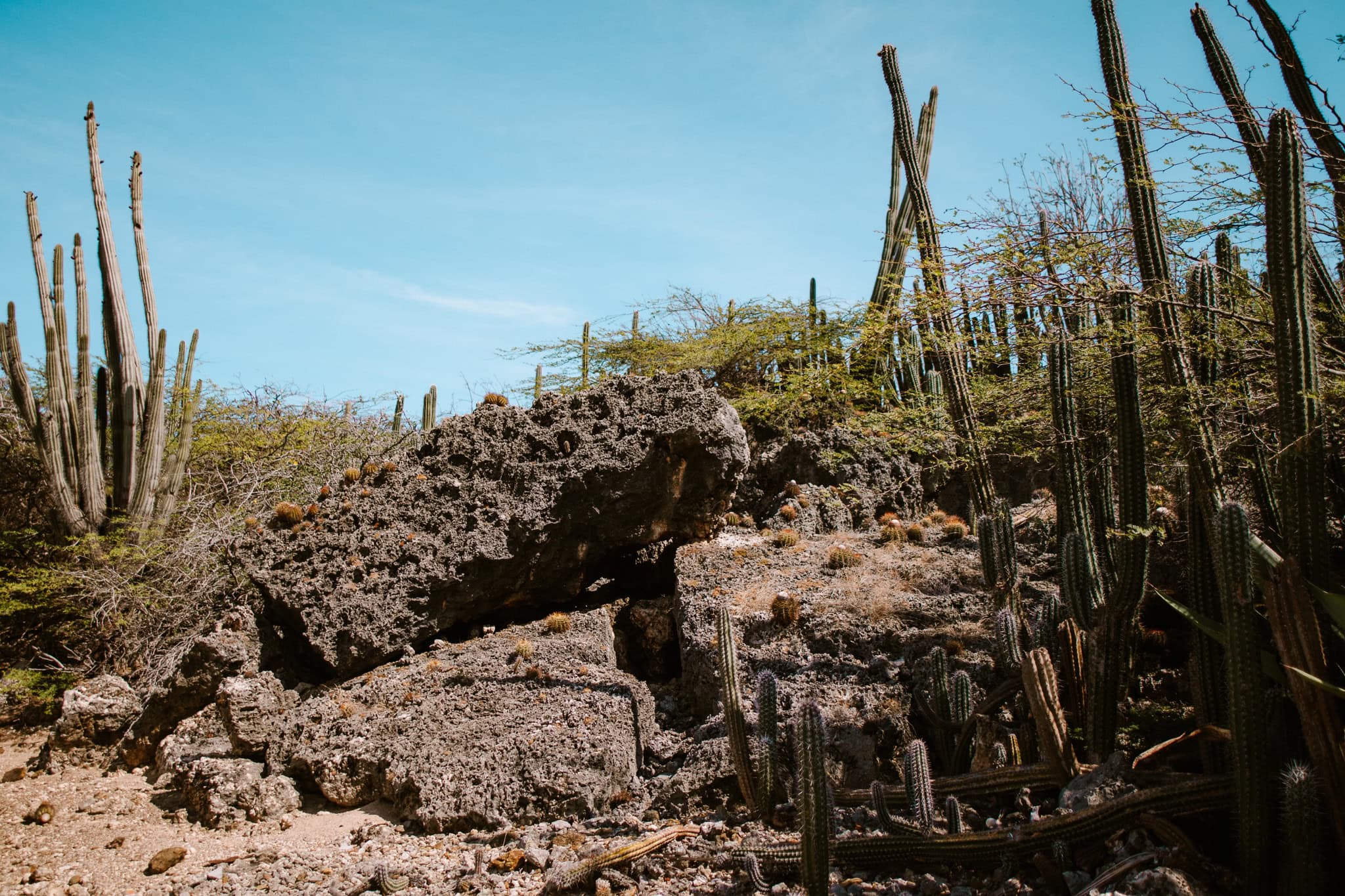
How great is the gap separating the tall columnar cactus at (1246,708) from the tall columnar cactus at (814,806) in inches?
59.3

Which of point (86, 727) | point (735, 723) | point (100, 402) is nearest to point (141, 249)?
point (100, 402)

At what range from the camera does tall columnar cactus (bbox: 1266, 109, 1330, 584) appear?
3568 mm

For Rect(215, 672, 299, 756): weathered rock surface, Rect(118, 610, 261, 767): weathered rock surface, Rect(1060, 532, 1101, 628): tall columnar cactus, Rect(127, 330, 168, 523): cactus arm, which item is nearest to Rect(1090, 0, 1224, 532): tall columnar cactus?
Rect(1060, 532, 1101, 628): tall columnar cactus

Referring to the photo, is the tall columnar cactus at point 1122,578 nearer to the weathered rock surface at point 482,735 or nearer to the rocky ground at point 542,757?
the rocky ground at point 542,757

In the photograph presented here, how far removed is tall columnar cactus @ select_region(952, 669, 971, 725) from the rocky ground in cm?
40

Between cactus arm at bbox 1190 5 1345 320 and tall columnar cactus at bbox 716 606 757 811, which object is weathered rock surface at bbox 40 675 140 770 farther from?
cactus arm at bbox 1190 5 1345 320

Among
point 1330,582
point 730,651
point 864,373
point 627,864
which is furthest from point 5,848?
point 864,373

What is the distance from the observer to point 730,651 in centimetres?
505

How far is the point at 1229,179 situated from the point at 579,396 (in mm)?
4587

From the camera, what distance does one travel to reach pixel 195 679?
6457 mm

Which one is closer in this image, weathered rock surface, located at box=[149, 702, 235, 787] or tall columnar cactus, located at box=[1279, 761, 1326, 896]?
tall columnar cactus, located at box=[1279, 761, 1326, 896]

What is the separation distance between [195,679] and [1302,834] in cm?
653

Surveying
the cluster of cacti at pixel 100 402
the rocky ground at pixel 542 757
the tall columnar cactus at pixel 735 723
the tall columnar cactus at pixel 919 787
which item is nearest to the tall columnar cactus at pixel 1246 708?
the rocky ground at pixel 542 757

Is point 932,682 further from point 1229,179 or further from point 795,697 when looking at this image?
point 1229,179
